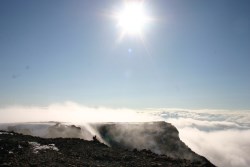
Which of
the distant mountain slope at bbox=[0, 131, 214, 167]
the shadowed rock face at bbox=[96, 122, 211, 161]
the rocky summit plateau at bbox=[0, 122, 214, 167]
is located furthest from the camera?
the shadowed rock face at bbox=[96, 122, 211, 161]

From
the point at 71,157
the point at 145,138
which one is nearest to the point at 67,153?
the point at 71,157

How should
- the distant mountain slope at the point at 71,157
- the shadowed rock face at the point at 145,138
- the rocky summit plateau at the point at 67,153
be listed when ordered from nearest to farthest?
the distant mountain slope at the point at 71,157
the rocky summit plateau at the point at 67,153
the shadowed rock face at the point at 145,138

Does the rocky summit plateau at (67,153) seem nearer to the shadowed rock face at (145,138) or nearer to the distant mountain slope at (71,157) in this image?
the distant mountain slope at (71,157)

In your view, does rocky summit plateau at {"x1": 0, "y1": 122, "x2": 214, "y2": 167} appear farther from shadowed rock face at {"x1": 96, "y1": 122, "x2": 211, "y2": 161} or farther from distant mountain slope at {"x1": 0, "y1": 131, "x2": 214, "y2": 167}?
shadowed rock face at {"x1": 96, "y1": 122, "x2": 211, "y2": 161}

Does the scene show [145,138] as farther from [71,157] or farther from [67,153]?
[71,157]

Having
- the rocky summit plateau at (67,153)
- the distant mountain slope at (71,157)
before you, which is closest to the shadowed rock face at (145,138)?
the rocky summit plateau at (67,153)

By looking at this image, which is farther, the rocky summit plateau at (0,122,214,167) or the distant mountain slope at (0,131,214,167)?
the rocky summit plateau at (0,122,214,167)

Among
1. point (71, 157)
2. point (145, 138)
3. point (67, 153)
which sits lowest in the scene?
point (71, 157)

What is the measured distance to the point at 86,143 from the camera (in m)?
31.4

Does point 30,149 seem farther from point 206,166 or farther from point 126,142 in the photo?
point 126,142

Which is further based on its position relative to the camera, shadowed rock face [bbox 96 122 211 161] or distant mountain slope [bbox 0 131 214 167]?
shadowed rock face [bbox 96 122 211 161]

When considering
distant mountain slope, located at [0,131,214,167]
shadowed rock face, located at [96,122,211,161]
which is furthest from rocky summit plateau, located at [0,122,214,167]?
shadowed rock face, located at [96,122,211,161]

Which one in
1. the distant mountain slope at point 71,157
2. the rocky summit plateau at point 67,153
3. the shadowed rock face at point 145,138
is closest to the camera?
the distant mountain slope at point 71,157

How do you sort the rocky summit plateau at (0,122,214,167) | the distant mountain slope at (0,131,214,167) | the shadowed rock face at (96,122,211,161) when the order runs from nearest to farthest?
the distant mountain slope at (0,131,214,167) → the rocky summit plateau at (0,122,214,167) → the shadowed rock face at (96,122,211,161)
